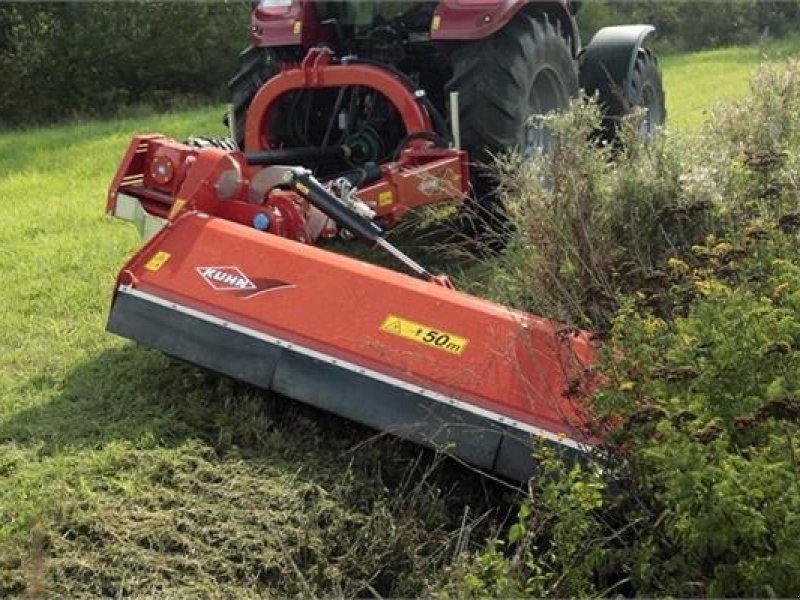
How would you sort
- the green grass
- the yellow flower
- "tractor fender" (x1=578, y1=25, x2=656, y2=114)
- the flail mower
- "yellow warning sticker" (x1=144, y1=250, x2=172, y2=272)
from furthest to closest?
the green grass → "tractor fender" (x1=578, y1=25, x2=656, y2=114) → "yellow warning sticker" (x1=144, y1=250, x2=172, y2=272) → the flail mower → the yellow flower

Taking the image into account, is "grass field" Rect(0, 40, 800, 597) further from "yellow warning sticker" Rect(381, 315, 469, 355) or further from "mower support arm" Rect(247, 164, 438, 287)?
"mower support arm" Rect(247, 164, 438, 287)

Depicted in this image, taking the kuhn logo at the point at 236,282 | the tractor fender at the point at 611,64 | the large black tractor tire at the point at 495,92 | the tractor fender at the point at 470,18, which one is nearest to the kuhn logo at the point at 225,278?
the kuhn logo at the point at 236,282

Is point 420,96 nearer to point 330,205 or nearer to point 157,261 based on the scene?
point 330,205

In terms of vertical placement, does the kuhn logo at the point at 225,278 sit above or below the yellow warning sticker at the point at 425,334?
above

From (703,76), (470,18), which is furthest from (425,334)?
(703,76)

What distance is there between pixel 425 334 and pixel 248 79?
3.06 meters

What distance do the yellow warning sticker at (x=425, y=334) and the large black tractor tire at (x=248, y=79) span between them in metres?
2.67

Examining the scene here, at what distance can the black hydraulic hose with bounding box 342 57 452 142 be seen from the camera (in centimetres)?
524

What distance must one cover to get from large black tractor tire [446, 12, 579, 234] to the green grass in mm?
5309

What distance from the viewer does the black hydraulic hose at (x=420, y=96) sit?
5.24m

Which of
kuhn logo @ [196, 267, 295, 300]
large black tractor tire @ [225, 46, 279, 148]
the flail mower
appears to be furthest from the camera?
large black tractor tire @ [225, 46, 279, 148]

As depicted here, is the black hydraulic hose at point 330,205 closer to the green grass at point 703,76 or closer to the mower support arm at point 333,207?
the mower support arm at point 333,207

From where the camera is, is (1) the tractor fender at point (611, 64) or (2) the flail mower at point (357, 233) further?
(1) the tractor fender at point (611, 64)

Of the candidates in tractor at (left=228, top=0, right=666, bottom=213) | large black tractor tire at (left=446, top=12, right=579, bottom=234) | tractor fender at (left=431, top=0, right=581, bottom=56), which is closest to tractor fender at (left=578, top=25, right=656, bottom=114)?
tractor at (left=228, top=0, right=666, bottom=213)
